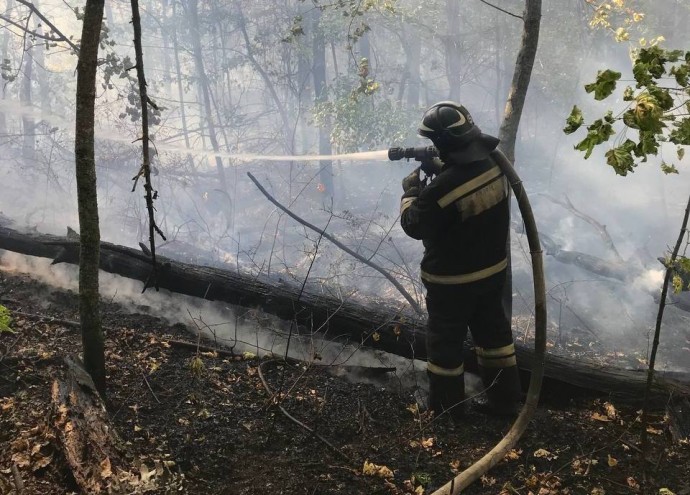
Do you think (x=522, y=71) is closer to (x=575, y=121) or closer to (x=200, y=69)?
(x=575, y=121)

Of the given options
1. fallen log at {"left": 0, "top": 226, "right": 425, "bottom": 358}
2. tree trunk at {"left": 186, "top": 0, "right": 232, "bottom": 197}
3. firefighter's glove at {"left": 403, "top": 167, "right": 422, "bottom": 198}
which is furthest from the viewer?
tree trunk at {"left": 186, "top": 0, "right": 232, "bottom": 197}

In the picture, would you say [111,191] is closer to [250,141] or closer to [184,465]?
[250,141]

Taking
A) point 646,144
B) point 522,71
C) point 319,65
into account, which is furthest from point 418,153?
point 319,65

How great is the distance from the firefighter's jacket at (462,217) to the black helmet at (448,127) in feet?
0.29

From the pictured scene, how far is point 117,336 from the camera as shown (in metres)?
4.36

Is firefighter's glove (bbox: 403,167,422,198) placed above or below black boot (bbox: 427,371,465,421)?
above

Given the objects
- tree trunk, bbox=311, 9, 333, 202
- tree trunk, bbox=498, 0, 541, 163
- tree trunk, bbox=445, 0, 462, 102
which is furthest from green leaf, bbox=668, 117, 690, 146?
tree trunk, bbox=445, 0, 462, 102

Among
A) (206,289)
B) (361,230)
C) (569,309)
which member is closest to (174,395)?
(206,289)

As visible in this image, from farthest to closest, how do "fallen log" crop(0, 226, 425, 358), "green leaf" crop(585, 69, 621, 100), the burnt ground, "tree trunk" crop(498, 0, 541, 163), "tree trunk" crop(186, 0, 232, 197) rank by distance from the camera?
"tree trunk" crop(186, 0, 232, 197) → "tree trunk" crop(498, 0, 541, 163) → "fallen log" crop(0, 226, 425, 358) → the burnt ground → "green leaf" crop(585, 69, 621, 100)

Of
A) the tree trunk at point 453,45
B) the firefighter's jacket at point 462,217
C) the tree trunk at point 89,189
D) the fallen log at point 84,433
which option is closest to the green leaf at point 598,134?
the firefighter's jacket at point 462,217

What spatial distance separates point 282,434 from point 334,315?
4.46 feet

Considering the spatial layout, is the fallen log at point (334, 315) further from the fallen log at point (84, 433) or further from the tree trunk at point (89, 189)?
the fallen log at point (84, 433)

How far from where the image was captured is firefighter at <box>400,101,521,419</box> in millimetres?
3344

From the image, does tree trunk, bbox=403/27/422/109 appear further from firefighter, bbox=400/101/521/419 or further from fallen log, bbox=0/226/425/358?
firefighter, bbox=400/101/521/419
